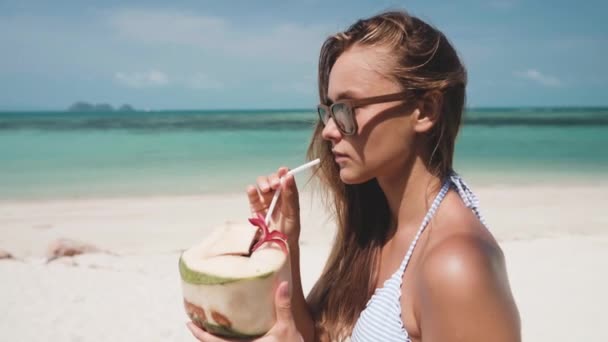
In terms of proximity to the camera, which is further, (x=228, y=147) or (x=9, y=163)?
(x=228, y=147)

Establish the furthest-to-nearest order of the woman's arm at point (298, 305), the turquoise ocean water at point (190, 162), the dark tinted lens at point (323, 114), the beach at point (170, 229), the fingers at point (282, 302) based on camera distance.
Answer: the turquoise ocean water at point (190, 162) < the beach at point (170, 229) < the woman's arm at point (298, 305) < the dark tinted lens at point (323, 114) < the fingers at point (282, 302)

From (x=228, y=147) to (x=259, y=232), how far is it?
1960 cm

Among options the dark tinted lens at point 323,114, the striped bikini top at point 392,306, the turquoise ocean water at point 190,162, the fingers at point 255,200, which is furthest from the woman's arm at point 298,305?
the turquoise ocean water at point 190,162

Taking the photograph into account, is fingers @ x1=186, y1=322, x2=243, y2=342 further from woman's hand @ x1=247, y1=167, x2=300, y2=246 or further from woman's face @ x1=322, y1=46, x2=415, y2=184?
woman's face @ x1=322, y1=46, x2=415, y2=184

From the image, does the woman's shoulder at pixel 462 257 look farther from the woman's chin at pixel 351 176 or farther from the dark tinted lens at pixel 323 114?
the dark tinted lens at pixel 323 114

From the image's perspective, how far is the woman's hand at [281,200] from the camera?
1714 millimetres

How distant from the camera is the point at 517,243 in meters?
6.41

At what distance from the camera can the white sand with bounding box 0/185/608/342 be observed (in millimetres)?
4254

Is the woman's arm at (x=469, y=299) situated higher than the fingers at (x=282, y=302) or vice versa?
the woman's arm at (x=469, y=299)

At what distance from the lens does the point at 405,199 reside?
64.4 inches

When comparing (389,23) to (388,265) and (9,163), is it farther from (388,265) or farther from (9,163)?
(9,163)

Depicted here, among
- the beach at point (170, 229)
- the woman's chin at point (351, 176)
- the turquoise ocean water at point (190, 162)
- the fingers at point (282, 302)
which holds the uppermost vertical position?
the woman's chin at point (351, 176)

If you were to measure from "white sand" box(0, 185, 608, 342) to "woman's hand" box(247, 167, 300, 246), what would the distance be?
1.34 m

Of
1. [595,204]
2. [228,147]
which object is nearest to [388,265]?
[595,204]
